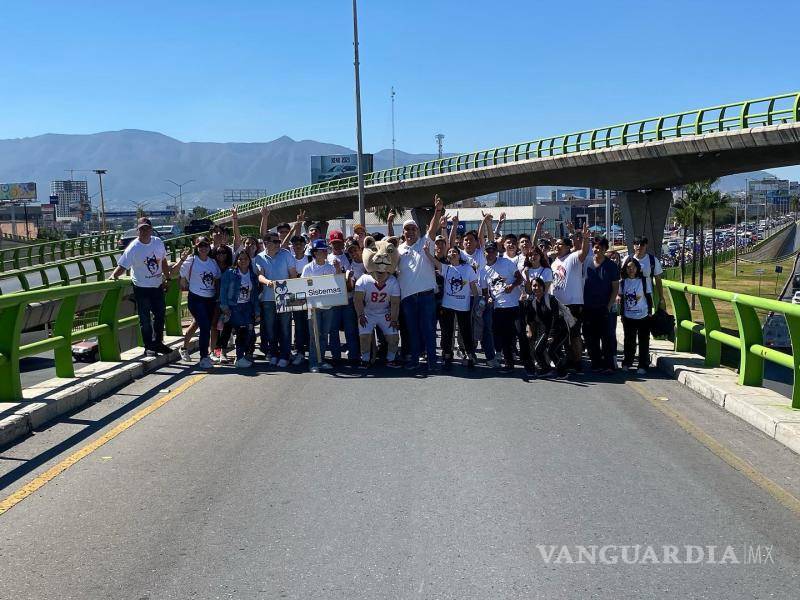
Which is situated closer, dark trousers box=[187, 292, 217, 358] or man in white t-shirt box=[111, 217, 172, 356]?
man in white t-shirt box=[111, 217, 172, 356]

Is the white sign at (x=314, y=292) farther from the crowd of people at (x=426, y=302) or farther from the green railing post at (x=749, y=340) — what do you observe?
the green railing post at (x=749, y=340)

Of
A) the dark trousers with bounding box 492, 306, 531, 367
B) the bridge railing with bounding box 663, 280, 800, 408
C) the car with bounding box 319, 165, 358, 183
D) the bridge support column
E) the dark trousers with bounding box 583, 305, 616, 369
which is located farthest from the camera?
the car with bounding box 319, 165, 358, 183

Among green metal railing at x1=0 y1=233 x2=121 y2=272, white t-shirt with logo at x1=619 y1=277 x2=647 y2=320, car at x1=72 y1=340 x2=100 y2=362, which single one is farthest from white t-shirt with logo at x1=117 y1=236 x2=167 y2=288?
green metal railing at x1=0 y1=233 x2=121 y2=272

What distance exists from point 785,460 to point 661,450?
898 millimetres

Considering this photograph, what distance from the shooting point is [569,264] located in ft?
38.2

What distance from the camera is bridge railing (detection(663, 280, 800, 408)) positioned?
8.24 meters

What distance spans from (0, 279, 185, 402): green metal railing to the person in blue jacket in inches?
49.7

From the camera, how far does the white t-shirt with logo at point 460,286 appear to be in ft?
39.3

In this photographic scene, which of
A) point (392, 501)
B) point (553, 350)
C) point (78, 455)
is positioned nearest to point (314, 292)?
point (553, 350)

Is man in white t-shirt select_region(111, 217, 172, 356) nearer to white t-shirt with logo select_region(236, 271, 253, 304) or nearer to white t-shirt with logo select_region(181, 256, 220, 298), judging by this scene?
white t-shirt with logo select_region(181, 256, 220, 298)

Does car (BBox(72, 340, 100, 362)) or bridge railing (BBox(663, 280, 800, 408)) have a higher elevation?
bridge railing (BBox(663, 280, 800, 408))

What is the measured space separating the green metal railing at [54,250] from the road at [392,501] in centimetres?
2838

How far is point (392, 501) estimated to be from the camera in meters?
6.01

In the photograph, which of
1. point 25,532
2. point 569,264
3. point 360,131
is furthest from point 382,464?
point 360,131
